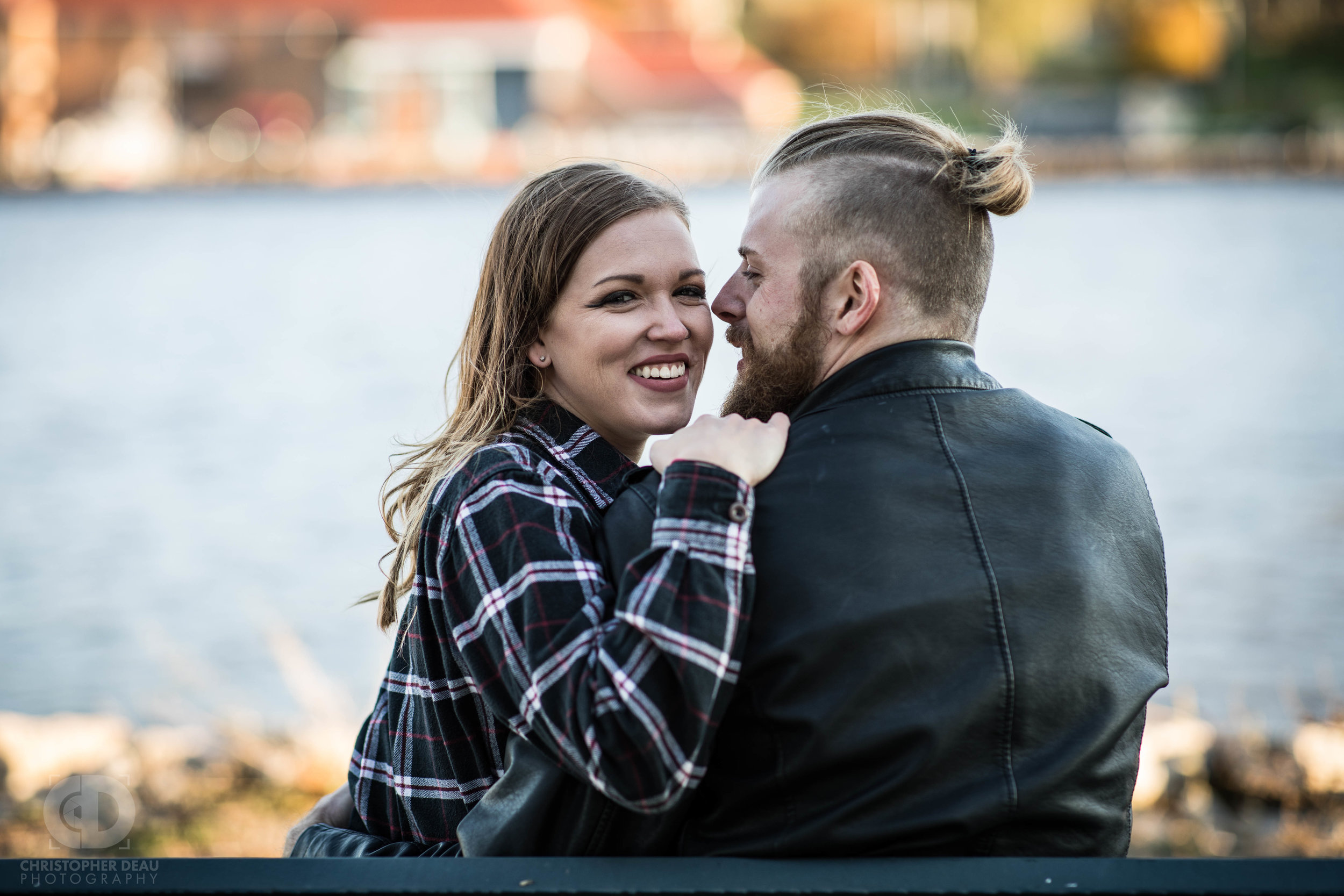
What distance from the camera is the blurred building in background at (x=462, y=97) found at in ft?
179

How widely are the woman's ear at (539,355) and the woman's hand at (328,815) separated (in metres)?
0.87

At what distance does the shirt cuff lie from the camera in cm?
178

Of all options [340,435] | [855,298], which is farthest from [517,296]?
[340,435]

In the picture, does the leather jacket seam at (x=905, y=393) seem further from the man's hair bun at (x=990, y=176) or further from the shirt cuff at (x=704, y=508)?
the man's hair bun at (x=990, y=176)

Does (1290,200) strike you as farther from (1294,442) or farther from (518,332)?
(518,332)

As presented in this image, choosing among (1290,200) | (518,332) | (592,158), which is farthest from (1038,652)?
(1290,200)

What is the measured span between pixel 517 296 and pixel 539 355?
12 cm

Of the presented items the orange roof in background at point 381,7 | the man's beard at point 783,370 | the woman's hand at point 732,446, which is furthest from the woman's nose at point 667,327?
the orange roof in background at point 381,7

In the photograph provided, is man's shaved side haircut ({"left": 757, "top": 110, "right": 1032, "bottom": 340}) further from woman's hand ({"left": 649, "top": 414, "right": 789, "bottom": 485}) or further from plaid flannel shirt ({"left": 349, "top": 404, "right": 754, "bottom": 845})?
plaid flannel shirt ({"left": 349, "top": 404, "right": 754, "bottom": 845})

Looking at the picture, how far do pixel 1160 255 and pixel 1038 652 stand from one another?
36877 mm

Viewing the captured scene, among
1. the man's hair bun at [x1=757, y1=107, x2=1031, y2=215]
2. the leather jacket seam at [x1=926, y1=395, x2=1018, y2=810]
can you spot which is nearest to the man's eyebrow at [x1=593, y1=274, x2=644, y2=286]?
the man's hair bun at [x1=757, y1=107, x2=1031, y2=215]

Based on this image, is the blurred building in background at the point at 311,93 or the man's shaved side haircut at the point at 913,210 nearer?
the man's shaved side haircut at the point at 913,210

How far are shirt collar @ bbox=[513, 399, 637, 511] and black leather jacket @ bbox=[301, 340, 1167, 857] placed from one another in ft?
0.75

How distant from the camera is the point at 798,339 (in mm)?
2217
